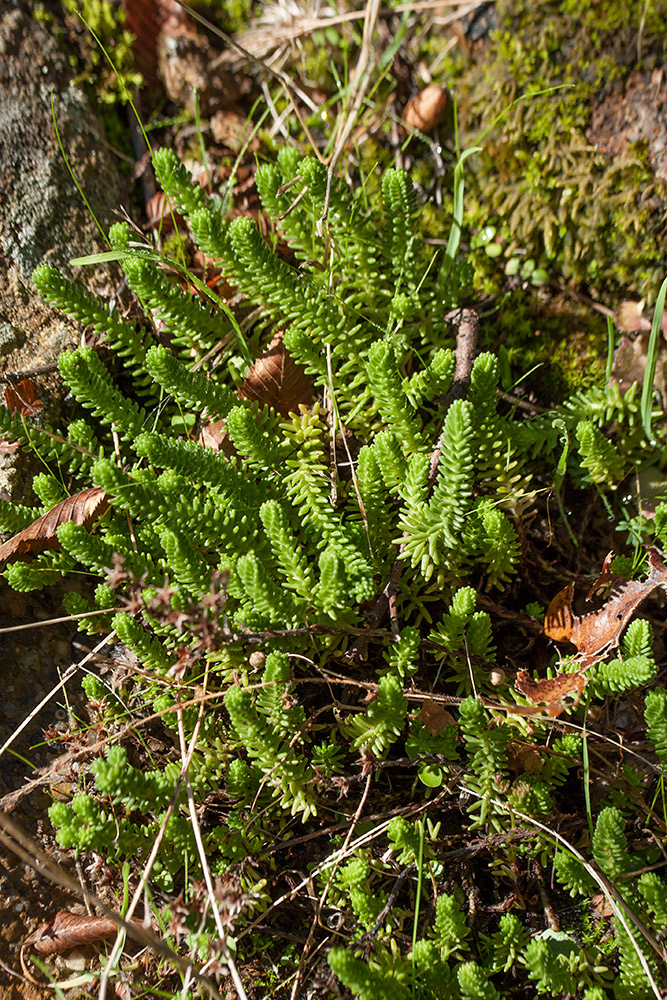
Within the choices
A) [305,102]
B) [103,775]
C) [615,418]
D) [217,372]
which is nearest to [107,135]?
[305,102]

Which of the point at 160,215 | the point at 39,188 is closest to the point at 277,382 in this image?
the point at 160,215

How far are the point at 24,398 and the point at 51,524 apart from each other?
595 millimetres

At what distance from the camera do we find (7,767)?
8.32 feet

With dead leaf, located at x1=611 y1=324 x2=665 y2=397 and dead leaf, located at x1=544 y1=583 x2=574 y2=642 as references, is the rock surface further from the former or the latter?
dead leaf, located at x1=611 y1=324 x2=665 y2=397

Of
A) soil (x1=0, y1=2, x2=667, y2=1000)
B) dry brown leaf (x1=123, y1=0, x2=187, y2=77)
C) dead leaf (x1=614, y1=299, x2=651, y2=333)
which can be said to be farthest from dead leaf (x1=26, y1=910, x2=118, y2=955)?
dry brown leaf (x1=123, y1=0, x2=187, y2=77)

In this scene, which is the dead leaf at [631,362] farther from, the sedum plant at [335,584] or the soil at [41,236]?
the soil at [41,236]

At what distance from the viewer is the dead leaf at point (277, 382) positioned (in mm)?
2857

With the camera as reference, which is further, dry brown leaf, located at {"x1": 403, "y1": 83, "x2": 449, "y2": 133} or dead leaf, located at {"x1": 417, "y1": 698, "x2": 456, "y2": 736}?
dry brown leaf, located at {"x1": 403, "y1": 83, "x2": 449, "y2": 133}

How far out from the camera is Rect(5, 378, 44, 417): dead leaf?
283 centimetres

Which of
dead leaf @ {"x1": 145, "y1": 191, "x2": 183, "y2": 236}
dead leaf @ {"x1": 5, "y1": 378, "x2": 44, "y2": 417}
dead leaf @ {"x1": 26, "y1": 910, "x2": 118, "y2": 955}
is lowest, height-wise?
dead leaf @ {"x1": 26, "y1": 910, "x2": 118, "y2": 955}

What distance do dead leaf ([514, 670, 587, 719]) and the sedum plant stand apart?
0.07 metres

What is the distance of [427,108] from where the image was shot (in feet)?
10.6

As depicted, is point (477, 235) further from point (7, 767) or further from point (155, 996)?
point (155, 996)

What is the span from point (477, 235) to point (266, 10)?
5.29 feet
